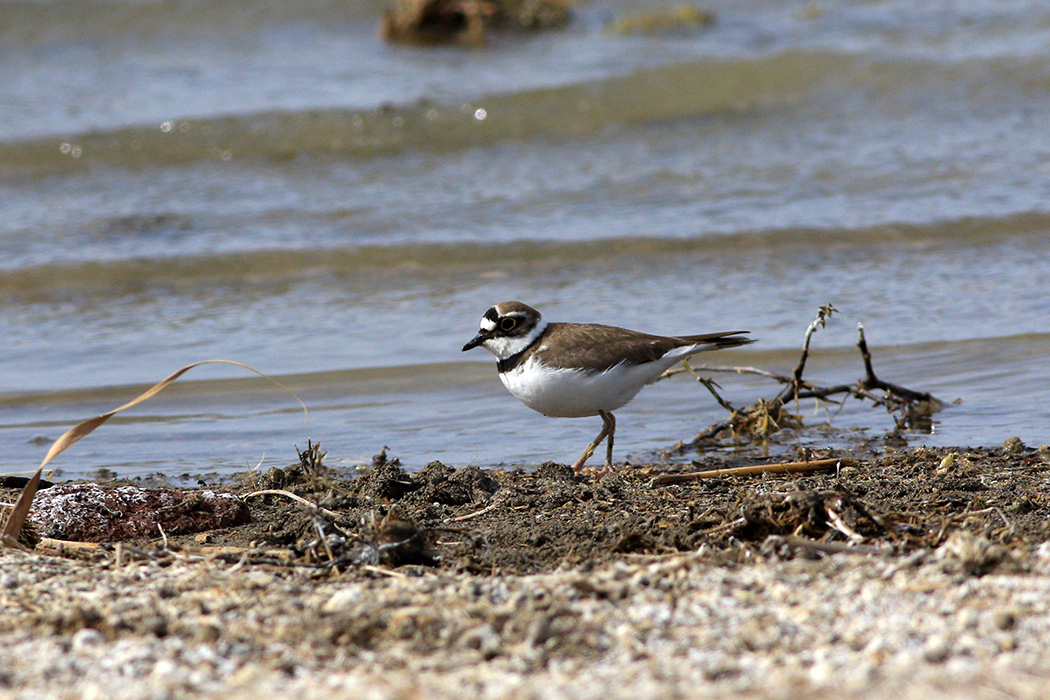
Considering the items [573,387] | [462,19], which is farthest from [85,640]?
[462,19]

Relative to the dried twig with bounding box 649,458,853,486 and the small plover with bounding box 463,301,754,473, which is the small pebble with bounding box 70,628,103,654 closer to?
the dried twig with bounding box 649,458,853,486

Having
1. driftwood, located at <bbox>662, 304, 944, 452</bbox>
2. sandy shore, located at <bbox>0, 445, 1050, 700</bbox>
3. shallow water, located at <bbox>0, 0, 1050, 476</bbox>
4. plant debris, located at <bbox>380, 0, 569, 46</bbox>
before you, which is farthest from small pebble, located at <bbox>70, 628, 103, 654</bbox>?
plant debris, located at <bbox>380, 0, 569, 46</bbox>

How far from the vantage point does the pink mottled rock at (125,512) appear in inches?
157

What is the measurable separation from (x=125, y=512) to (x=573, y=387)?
1940mm

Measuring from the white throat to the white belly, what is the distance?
15 cm

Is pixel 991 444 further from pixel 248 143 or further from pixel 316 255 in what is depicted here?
pixel 248 143

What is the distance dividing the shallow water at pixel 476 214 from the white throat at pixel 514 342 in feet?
1.68

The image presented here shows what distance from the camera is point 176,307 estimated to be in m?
8.16

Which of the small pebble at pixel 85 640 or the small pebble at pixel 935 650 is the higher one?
the small pebble at pixel 85 640

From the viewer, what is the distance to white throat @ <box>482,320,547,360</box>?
5324mm

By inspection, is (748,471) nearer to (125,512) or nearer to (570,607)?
(570,607)

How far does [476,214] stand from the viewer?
33.4 ft

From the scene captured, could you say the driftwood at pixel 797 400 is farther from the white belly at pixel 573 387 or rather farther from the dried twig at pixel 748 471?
the dried twig at pixel 748 471

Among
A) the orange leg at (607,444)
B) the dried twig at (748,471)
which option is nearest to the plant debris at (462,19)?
the orange leg at (607,444)
